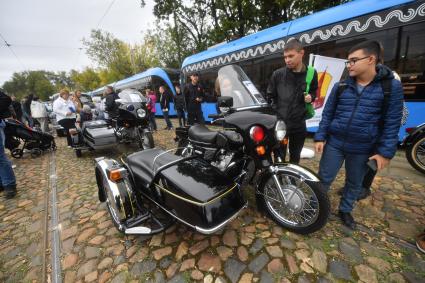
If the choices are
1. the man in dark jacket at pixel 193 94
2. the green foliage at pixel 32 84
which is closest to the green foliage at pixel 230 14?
the man in dark jacket at pixel 193 94

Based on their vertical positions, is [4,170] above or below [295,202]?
above

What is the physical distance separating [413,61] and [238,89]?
13.0 ft

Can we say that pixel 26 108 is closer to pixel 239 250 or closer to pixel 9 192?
pixel 9 192

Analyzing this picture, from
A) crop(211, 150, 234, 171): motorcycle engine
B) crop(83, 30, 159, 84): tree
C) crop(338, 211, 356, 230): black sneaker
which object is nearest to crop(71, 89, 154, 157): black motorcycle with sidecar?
crop(211, 150, 234, 171): motorcycle engine

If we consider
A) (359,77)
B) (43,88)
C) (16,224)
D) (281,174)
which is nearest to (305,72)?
(359,77)

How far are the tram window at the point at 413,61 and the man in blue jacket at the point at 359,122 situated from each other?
3264 mm

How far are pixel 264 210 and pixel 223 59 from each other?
255 inches

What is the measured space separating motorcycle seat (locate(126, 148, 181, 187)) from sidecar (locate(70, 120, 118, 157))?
3.05m

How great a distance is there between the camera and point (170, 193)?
195 centimetres

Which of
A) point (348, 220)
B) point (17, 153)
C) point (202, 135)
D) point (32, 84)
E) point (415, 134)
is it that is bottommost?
point (348, 220)

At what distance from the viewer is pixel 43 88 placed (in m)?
64.9

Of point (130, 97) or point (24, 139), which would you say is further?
point (24, 139)

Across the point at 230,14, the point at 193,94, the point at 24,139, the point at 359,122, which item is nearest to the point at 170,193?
the point at 359,122

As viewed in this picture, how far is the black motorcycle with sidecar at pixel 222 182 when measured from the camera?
1.87m
